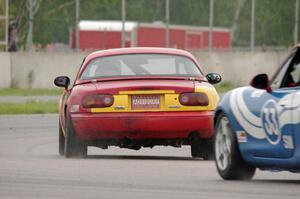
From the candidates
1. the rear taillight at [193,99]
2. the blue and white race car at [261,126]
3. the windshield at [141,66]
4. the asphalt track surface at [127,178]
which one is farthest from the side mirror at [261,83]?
the windshield at [141,66]

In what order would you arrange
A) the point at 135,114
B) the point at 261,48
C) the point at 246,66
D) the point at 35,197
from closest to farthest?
the point at 35,197 → the point at 135,114 → the point at 246,66 → the point at 261,48

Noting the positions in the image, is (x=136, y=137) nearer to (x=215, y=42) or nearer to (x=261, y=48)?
(x=261, y=48)

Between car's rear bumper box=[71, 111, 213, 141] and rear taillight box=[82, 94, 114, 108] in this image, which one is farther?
rear taillight box=[82, 94, 114, 108]

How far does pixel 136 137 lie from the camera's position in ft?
53.5

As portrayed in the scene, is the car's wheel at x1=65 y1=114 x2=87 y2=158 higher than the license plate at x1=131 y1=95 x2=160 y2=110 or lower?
lower

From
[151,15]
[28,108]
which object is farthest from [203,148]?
[151,15]

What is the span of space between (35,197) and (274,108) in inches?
96.4

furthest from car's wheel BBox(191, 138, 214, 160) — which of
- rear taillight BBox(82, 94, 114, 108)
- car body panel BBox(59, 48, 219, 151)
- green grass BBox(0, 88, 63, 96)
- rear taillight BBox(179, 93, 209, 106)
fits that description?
green grass BBox(0, 88, 63, 96)

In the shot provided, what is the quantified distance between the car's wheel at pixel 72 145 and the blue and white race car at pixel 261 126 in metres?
3.91

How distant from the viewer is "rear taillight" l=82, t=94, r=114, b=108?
16.3 metres

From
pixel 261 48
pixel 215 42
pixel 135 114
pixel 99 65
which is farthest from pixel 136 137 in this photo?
pixel 215 42

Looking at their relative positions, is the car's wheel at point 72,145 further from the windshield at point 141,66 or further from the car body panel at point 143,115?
the windshield at point 141,66

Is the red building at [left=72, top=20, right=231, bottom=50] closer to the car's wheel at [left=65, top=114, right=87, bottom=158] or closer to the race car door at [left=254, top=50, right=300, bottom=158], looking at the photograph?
the car's wheel at [left=65, top=114, right=87, bottom=158]

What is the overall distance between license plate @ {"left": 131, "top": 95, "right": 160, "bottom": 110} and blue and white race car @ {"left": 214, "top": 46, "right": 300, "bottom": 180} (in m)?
3.36
